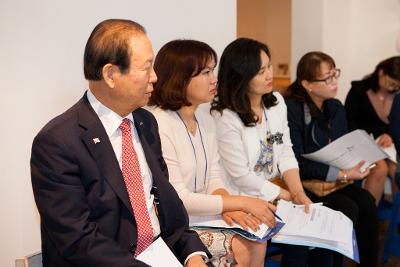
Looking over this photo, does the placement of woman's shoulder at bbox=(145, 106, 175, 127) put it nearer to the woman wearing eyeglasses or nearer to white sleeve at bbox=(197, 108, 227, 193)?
white sleeve at bbox=(197, 108, 227, 193)

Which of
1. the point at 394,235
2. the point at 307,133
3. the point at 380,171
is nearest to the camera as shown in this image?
the point at 307,133

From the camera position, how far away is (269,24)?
6.27m

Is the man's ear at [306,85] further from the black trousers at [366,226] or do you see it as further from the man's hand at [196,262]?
the man's hand at [196,262]

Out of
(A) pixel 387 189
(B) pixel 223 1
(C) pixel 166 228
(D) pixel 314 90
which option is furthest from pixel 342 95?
(C) pixel 166 228

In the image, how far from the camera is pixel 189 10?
2314 millimetres

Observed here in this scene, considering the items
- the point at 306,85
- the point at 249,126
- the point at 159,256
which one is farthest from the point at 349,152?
the point at 159,256

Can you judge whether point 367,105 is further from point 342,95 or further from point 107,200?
point 107,200

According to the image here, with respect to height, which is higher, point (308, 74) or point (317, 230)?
point (308, 74)

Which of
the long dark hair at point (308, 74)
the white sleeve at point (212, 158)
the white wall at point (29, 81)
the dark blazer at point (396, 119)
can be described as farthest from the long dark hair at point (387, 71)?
the white wall at point (29, 81)

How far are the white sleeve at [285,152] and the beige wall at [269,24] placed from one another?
3.71 meters

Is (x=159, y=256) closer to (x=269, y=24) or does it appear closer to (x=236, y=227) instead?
(x=236, y=227)

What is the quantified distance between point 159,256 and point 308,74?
162cm

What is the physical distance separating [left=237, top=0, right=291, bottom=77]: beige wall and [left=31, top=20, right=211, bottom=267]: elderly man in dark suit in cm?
480

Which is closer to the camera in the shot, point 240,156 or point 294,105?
point 240,156
